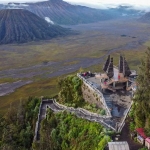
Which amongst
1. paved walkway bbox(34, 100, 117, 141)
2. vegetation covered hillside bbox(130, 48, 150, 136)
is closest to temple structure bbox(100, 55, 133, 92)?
paved walkway bbox(34, 100, 117, 141)

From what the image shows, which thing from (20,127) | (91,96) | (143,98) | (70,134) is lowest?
(20,127)

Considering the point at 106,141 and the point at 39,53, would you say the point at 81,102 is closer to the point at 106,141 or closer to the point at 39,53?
the point at 106,141

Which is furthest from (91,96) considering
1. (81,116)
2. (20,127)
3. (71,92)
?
(20,127)

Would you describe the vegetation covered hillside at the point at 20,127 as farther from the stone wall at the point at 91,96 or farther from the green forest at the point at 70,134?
the stone wall at the point at 91,96

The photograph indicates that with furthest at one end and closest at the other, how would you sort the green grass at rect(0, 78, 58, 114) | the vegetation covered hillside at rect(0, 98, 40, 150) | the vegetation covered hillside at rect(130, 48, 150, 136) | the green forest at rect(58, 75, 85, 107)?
1. the green grass at rect(0, 78, 58, 114)
2. the green forest at rect(58, 75, 85, 107)
3. the vegetation covered hillside at rect(0, 98, 40, 150)
4. the vegetation covered hillside at rect(130, 48, 150, 136)

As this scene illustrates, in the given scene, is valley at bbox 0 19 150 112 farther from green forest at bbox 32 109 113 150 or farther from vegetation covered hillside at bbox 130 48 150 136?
vegetation covered hillside at bbox 130 48 150 136

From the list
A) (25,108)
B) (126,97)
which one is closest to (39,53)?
(25,108)

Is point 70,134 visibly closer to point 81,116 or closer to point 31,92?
point 81,116

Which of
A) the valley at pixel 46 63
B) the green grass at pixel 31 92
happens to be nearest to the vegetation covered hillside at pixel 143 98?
the valley at pixel 46 63
